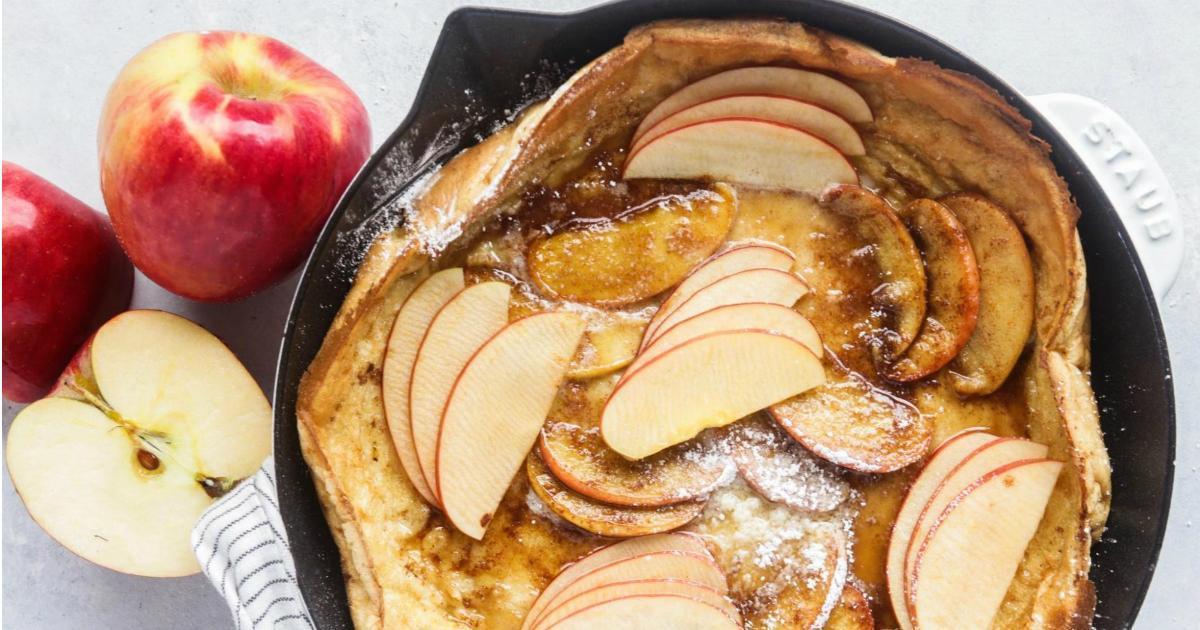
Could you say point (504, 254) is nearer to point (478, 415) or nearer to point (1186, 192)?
point (478, 415)

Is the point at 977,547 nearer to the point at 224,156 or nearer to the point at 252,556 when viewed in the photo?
the point at 252,556

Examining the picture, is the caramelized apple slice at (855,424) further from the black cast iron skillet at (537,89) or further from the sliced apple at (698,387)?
the black cast iron skillet at (537,89)

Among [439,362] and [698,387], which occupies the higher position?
[698,387]

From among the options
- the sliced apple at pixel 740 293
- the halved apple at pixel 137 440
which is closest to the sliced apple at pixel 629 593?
the sliced apple at pixel 740 293

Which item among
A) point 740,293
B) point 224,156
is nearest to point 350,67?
point 224,156

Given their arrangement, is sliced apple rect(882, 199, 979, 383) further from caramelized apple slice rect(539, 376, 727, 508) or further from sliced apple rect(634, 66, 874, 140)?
caramelized apple slice rect(539, 376, 727, 508)

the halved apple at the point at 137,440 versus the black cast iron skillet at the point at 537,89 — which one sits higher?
the black cast iron skillet at the point at 537,89
